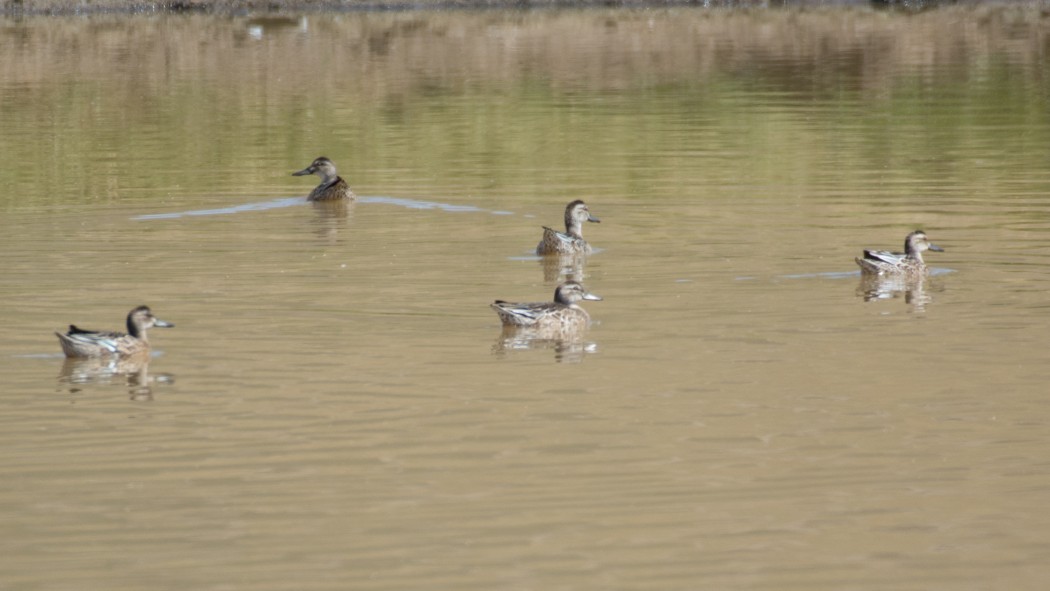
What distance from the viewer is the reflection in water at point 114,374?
17062mm

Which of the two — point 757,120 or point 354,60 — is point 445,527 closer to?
point 757,120

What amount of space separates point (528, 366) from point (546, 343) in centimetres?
117

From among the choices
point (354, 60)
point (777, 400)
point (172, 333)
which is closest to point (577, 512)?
point (777, 400)

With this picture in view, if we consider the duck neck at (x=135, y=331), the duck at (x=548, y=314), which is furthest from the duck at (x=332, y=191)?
the duck neck at (x=135, y=331)

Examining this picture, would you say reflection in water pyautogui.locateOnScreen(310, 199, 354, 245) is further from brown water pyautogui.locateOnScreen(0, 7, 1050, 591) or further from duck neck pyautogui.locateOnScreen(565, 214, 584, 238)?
duck neck pyautogui.locateOnScreen(565, 214, 584, 238)

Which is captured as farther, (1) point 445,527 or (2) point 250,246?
(2) point 250,246

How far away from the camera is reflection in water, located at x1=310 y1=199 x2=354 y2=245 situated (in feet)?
89.5

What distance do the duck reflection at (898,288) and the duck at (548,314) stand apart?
3.52 m

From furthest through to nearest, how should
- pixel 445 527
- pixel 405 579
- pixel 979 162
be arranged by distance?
1. pixel 979 162
2. pixel 445 527
3. pixel 405 579

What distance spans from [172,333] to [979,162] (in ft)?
64.5

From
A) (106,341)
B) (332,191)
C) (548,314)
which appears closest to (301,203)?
(332,191)

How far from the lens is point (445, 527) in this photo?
1290 cm

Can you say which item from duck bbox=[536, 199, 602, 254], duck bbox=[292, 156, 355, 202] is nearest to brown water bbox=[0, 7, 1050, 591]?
duck bbox=[536, 199, 602, 254]

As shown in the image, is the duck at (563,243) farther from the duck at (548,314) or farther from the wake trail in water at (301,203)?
the duck at (548,314)
